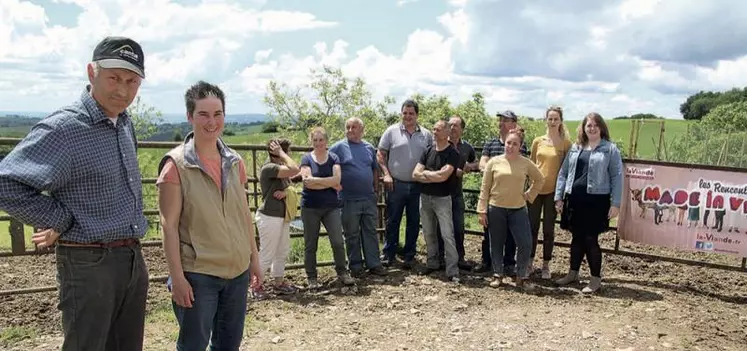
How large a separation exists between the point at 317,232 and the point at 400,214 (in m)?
1.13

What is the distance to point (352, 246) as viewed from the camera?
614 centimetres

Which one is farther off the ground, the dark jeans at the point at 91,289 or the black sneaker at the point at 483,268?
the dark jeans at the point at 91,289

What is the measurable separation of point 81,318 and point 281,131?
23.8 meters

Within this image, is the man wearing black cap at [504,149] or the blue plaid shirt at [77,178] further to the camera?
the man wearing black cap at [504,149]

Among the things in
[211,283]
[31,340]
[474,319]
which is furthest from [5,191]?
[474,319]

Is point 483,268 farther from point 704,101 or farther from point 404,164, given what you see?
point 704,101

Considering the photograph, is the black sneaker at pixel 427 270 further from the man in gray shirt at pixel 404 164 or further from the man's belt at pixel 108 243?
the man's belt at pixel 108 243

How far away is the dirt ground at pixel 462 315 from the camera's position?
441cm

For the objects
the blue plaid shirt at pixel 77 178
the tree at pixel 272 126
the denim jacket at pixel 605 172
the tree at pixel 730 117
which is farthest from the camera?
the tree at pixel 730 117

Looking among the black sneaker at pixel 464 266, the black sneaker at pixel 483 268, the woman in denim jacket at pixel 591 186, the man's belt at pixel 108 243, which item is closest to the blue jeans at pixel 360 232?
the black sneaker at pixel 464 266

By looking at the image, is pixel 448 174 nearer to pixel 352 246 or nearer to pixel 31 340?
pixel 352 246

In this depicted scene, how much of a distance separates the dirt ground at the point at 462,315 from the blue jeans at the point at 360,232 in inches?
8.9

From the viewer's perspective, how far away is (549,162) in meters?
5.85

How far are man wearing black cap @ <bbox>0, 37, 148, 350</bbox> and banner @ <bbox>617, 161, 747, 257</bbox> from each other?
5.55m
